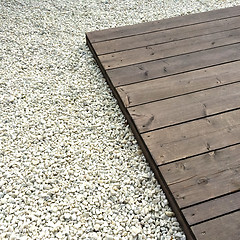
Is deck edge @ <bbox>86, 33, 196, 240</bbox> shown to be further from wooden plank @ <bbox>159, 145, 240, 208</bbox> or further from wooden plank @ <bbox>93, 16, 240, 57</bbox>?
wooden plank @ <bbox>93, 16, 240, 57</bbox>

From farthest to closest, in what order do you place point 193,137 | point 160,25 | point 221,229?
1. point 160,25
2. point 193,137
3. point 221,229

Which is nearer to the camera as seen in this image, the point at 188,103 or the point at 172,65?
the point at 188,103

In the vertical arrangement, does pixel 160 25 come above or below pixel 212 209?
above

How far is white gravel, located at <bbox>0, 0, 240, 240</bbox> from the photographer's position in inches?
62.9

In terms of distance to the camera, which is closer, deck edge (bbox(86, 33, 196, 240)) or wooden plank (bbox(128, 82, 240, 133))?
deck edge (bbox(86, 33, 196, 240))

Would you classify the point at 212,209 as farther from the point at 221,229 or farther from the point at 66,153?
the point at 66,153

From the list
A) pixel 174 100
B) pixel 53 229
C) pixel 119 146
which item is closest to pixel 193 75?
pixel 174 100

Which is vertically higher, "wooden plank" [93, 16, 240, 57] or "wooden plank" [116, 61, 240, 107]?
"wooden plank" [93, 16, 240, 57]

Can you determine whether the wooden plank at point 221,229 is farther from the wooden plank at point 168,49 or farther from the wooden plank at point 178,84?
the wooden plank at point 168,49

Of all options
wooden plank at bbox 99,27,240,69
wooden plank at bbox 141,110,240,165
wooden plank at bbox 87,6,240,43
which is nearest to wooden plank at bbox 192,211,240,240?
wooden plank at bbox 141,110,240,165

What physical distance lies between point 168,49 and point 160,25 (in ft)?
1.35

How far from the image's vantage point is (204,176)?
167cm

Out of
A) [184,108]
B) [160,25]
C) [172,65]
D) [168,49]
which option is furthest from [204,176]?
[160,25]

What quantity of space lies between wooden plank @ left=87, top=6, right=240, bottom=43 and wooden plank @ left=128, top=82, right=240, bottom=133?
945 mm
